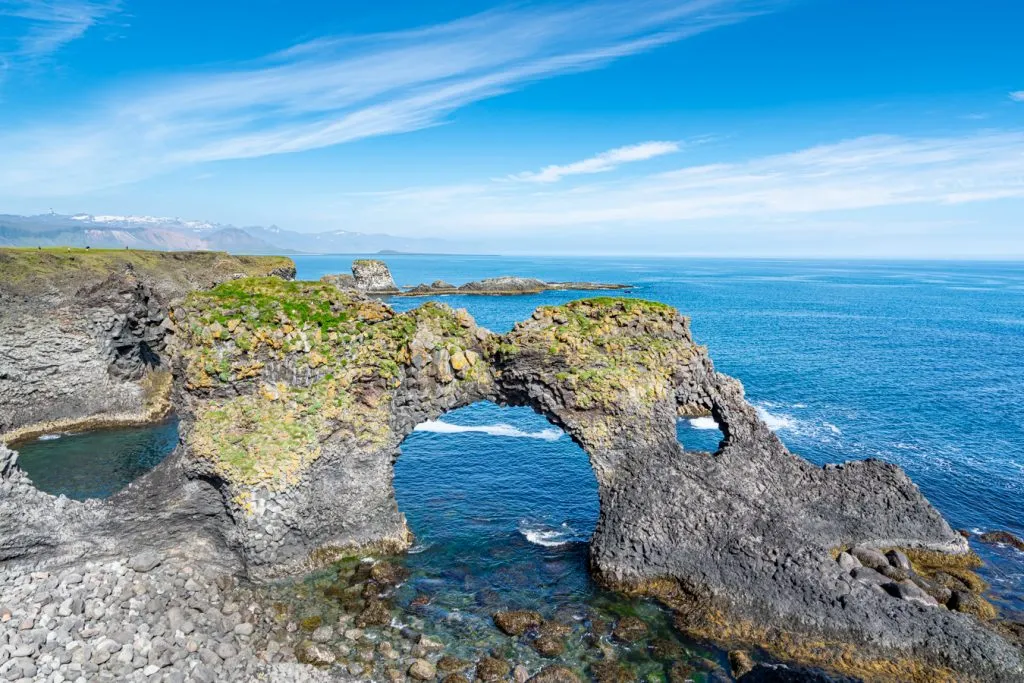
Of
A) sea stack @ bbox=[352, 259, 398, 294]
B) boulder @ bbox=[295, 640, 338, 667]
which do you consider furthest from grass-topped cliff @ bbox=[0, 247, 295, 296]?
boulder @ bbox=[295, 640, 338, 667]

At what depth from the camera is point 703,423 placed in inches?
2084

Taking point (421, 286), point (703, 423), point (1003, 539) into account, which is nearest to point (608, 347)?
point (1003, 539)

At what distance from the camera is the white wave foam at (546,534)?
1257 inches

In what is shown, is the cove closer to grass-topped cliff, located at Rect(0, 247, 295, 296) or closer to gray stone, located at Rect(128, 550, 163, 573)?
gray stone, located at Rect(128, 550, 163, 573)

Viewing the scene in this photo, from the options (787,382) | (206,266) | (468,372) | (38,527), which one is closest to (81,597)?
(38,527)

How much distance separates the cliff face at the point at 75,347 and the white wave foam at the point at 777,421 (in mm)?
56461

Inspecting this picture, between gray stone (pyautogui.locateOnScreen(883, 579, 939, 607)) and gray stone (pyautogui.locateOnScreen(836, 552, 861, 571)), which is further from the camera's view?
gray stone (pyautogui.locateOnScreen(836, 552, 861, 571))

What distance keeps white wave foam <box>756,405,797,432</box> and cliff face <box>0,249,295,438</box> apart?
5646cm

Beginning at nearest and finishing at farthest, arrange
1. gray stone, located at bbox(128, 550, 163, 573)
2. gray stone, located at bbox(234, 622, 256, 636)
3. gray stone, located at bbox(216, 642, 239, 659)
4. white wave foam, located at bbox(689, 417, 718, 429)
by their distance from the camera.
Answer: gray stone, located at bbox(216, 642, 239, 659) < gray stone, located at bbox(234, 622, 256, 636) < gray stone, located at bbox(128, 550, 163, 573) < white wave foam, located at bbox(689, 417, 718, 429)

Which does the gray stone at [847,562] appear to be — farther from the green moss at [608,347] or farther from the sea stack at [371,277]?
the sea stack at [371,277]

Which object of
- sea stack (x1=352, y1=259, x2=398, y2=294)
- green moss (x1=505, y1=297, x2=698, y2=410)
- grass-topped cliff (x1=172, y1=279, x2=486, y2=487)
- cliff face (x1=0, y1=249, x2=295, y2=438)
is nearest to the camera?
grass-topped cliff (x1=172, y1=279, x2=486, y2=487)

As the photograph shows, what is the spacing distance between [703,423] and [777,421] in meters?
7.27

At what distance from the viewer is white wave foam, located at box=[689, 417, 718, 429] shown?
5172 centimetres

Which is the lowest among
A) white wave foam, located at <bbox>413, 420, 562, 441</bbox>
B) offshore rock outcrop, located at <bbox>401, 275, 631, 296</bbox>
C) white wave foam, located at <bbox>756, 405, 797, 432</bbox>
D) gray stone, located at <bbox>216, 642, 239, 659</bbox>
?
white wave foam, located at <bbox>413, 420, 562, 441</bbox>
